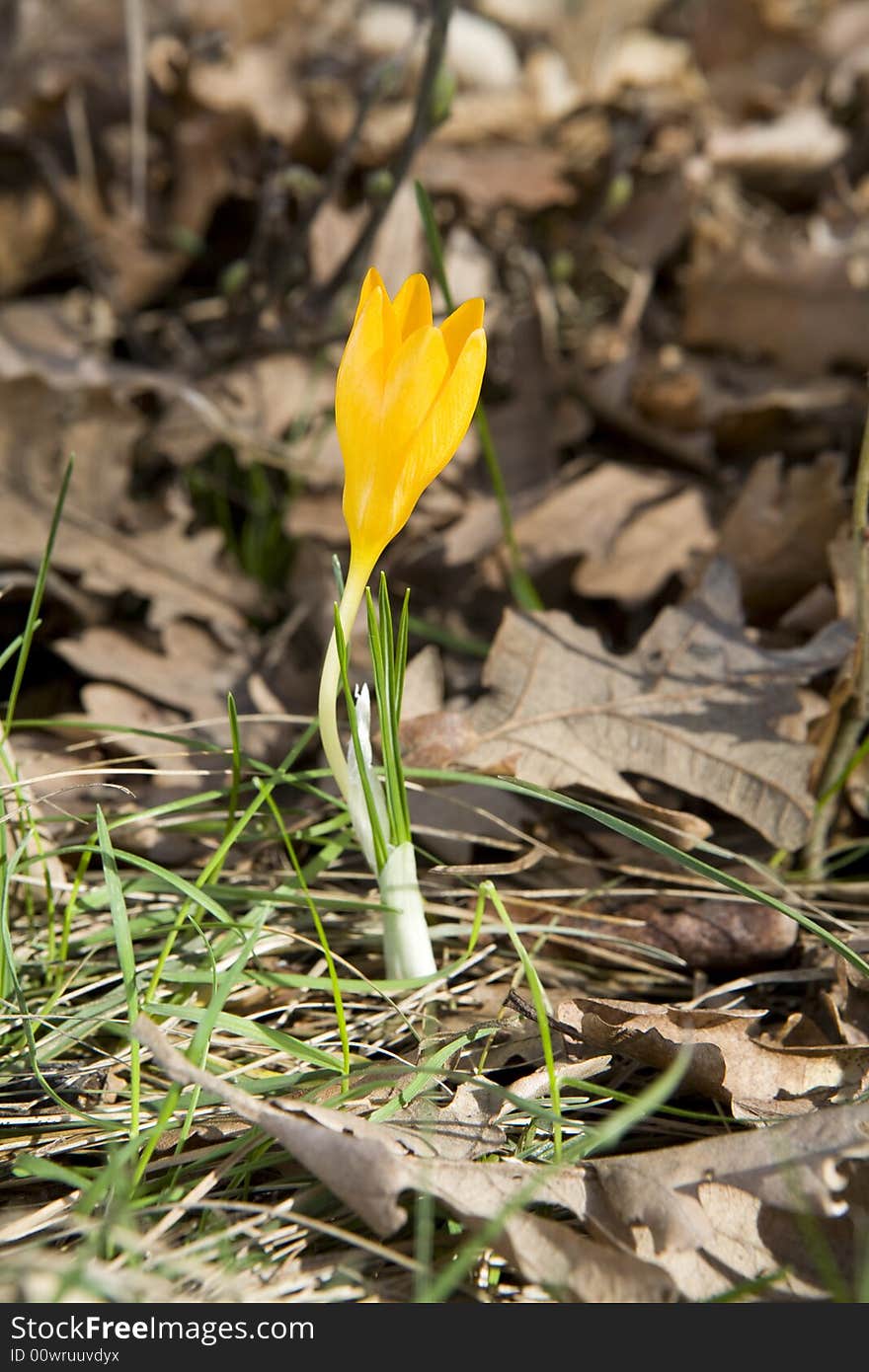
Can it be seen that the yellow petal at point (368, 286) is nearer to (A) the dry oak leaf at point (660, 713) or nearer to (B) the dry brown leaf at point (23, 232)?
(A) the dry oak leaf at point (660, 713)

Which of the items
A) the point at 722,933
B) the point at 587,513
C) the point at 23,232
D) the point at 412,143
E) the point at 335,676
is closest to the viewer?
the point at 335,676

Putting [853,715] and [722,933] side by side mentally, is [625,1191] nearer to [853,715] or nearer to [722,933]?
[722,933]

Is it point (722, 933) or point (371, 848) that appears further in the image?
point (722, 933)

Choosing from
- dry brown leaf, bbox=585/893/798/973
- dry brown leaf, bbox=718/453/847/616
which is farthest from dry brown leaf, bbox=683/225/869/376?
dry brown leaf, bbox=585/893/798/973

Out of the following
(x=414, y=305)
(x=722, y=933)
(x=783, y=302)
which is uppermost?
(x=414, y=305)

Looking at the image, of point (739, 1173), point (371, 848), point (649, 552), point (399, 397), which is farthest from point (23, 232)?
point (739, 1173)

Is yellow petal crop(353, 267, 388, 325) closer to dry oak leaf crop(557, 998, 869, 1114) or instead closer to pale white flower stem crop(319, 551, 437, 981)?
pale white flower stem crop(319, 551, 437, 981)

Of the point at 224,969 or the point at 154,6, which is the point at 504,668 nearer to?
the point at 224,969
